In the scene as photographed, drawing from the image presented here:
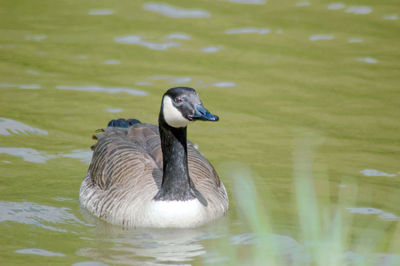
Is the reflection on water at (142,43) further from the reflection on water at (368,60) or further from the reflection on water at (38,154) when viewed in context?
the reflection on water at (38,154)

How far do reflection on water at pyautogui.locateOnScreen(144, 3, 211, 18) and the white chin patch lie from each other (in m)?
9.43

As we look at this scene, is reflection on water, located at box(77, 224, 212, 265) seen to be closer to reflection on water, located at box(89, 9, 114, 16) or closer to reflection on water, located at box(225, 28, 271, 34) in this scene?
reflection on water, located at box(225, 28, 271, 34)

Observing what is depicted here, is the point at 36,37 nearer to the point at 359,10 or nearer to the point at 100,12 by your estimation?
the point at 100,12

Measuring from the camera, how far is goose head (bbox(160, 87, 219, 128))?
26.3 ft

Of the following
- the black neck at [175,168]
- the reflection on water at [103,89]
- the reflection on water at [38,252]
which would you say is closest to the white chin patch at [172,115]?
the black neck at [175,168]

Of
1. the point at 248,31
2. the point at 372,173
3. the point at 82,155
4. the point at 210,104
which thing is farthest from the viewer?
the point at 248,31

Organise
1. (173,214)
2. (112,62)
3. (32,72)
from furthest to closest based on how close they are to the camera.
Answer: (112,62)
(32,72)
(173,214)

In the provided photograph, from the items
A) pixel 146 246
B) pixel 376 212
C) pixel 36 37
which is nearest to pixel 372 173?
pixel 376 212

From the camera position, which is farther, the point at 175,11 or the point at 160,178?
the point at 175,11

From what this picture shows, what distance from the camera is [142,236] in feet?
27.5

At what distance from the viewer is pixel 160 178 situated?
9.15 m

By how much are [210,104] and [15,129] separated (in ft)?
10.9

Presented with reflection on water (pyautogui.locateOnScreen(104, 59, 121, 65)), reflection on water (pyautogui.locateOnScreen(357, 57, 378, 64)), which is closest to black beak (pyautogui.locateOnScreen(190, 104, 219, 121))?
reflection on water (pyautogui.locateOnScreen(104, 59, 121, 65))

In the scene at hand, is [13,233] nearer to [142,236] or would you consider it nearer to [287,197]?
[142,236]
